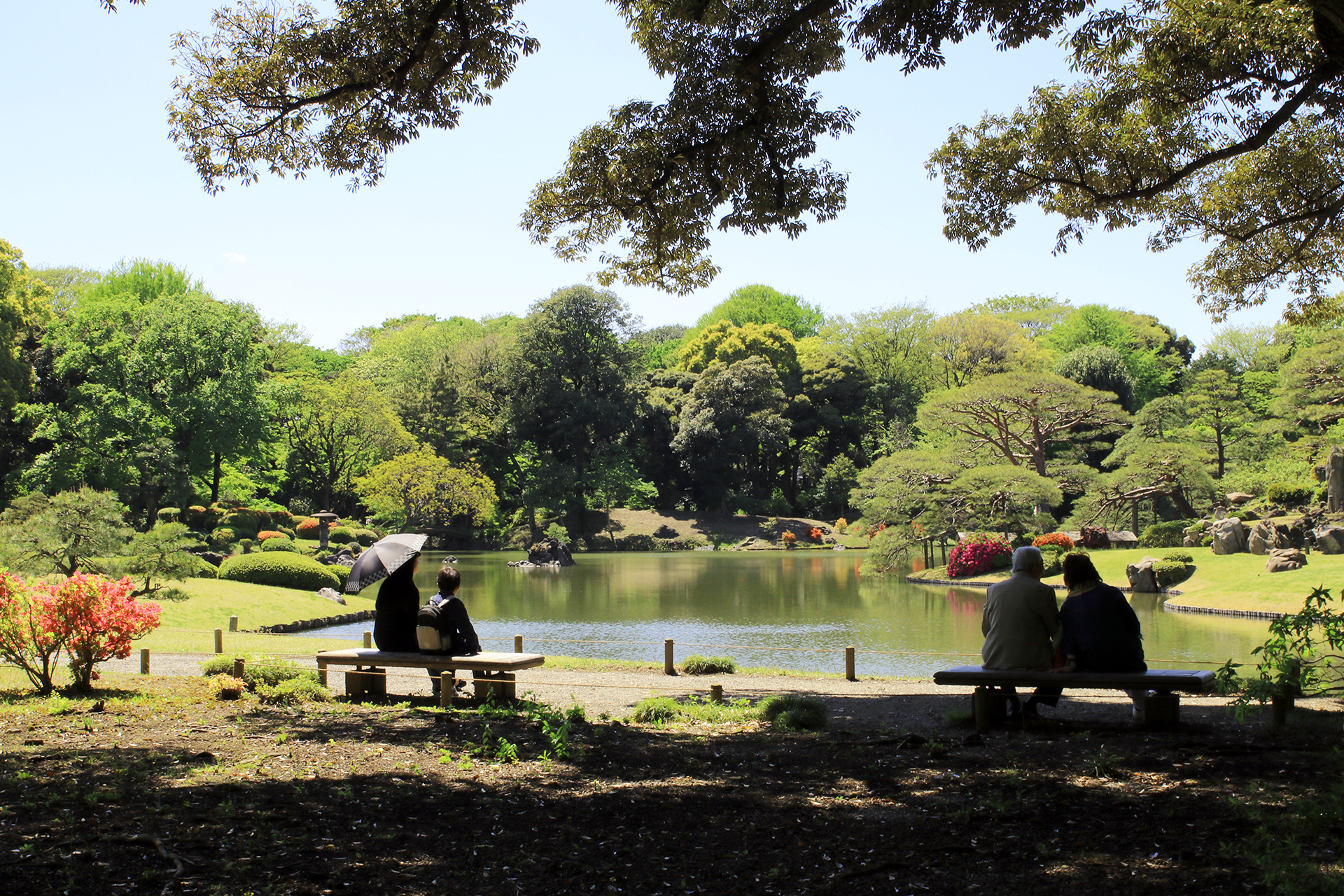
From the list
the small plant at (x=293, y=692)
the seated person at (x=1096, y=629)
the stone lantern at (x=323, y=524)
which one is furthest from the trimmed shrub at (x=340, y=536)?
the seated person at (x=1096, y=629)

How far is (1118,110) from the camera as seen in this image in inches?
389

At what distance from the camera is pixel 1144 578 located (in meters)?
21.4

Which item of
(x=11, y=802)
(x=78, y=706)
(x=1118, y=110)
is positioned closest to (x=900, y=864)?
(x=11, y=802)

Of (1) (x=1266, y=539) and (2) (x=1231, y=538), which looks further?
(2) (x=1231, y=538)

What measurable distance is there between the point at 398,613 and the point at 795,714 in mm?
3284

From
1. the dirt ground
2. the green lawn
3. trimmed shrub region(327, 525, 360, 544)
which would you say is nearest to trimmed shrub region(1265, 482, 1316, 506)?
the green lawn

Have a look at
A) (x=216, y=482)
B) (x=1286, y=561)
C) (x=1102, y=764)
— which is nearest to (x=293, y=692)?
(x=1102, y=764)

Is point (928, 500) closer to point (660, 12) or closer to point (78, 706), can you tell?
point (660, 12)

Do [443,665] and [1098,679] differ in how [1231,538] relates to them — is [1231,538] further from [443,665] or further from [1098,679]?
[443,665]

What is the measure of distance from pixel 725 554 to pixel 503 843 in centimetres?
3604

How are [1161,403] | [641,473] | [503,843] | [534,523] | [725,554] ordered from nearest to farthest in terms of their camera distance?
[503,843] → [1161,403] → [725,554] → [534,523] → [641,473]

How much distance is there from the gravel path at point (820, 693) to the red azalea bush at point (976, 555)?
16.9 metres

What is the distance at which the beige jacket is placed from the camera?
5.78 m

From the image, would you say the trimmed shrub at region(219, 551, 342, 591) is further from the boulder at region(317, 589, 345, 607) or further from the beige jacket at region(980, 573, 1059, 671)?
the beige jacket at region(980, 573, 1059, 671)
